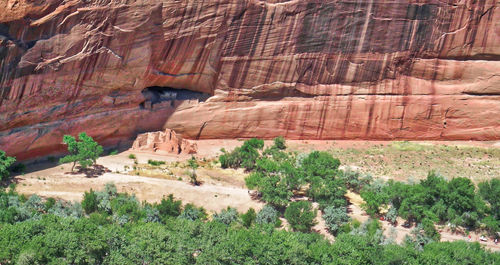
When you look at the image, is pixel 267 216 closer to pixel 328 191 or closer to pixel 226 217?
pixel 226 217

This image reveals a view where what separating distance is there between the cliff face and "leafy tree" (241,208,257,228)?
9823 millimetres

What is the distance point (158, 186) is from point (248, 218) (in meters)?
5.89

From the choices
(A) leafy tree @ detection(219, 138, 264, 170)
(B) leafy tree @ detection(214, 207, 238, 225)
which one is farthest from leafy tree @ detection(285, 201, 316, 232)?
(A) leafy tree @ detection(219, 138, 264, 170)

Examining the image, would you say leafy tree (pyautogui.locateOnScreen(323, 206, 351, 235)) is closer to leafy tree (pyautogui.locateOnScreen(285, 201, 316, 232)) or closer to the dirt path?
leafy tree (pyautogui.locateOnScreen(285, 201, 316, 232))

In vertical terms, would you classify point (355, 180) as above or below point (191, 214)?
above

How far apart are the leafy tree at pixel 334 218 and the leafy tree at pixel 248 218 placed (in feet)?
12.8

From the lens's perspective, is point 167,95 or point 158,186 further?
point 167,95

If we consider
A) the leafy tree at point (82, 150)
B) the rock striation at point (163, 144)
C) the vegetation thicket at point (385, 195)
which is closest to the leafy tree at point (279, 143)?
the vegetation thicket at point (385, 195)

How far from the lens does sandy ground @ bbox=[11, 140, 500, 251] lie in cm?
4038

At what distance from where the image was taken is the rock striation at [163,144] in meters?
46.3

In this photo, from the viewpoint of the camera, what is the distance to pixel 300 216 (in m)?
39.7

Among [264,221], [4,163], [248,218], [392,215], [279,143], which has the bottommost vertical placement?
[264,221]

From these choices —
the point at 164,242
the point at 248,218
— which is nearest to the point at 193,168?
the point at 248,218

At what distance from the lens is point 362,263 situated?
35406 millimetres
